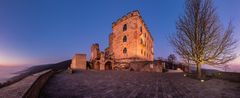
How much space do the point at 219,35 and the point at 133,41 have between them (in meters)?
19.2

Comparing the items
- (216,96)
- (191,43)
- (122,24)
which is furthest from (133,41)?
(216,96)

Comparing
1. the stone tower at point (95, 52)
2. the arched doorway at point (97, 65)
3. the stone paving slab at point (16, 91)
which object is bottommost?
the arched doorway at point (97, 65)

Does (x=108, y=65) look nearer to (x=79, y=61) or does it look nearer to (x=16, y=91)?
(x=79, y=61)

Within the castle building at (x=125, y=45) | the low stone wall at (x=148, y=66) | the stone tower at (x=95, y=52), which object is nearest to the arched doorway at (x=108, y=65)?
the castle building at (x=125, y=45)

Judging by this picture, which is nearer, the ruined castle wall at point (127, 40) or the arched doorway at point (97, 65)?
the ruined castle wall at point (127, 40)

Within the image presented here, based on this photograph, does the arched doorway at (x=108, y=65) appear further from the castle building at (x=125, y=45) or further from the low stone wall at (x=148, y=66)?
the low stone wall at (x=148, y=66)

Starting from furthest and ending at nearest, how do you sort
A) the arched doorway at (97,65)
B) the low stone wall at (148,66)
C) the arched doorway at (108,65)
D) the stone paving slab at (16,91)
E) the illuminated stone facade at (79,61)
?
1. the arched doorway at (108,65)
2. the arched doorway at (97,65)
3. the illuminated stone facade at (79,61)
4. the low stone wall at (148,66)
5. the stone paving slab at (16,91)

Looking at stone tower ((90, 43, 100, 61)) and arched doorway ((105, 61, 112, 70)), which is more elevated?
stone tower ((90, 43, 100, 61))

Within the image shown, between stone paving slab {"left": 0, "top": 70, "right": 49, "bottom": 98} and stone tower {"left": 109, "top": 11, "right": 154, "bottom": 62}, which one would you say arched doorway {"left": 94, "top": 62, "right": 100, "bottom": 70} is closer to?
stone tower {"left": 109, "top": 11, "right": 154, "bottom": 62}

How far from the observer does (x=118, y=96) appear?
568 centimetres

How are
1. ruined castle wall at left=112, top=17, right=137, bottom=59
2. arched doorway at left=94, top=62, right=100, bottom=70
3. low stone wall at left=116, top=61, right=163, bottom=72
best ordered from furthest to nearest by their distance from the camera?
arched doorway at left=94, top=62, right=100, bottom=70, ruined castle wall at left=112, top=17, right=137, bottom=59, low stone wall at left=116, top=61, right=163, bottom=72

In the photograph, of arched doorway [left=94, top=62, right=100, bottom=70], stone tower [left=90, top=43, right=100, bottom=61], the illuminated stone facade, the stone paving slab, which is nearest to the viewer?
the stone paving slab

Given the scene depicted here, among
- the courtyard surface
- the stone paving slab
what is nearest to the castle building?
the courtyard surface

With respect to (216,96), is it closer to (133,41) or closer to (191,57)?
(191,57)
